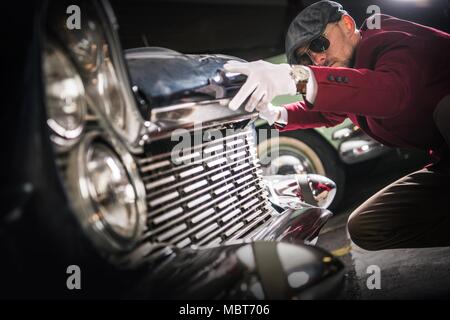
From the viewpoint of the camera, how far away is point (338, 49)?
1.87 m

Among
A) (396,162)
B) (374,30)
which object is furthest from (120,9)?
(396,162)

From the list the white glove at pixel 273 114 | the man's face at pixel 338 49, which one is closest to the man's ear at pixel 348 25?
the man's face at pixel 338 49

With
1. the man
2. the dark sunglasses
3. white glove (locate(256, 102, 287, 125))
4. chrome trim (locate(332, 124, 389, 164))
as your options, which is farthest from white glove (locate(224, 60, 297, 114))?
chrome trim (locate(332, 124, 389, 164))

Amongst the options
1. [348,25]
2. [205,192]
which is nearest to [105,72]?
[205,192]

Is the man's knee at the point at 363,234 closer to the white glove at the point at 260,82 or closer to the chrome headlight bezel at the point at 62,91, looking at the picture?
the white glove at the point at 260,82

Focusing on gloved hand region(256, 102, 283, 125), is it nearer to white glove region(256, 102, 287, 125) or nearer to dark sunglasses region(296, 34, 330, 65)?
white glove region(256, 102, 287, 125)

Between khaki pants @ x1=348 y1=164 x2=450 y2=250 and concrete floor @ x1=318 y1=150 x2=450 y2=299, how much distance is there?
0.07 meters

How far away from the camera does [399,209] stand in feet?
6.29

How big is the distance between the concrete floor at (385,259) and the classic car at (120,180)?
1.15 feet

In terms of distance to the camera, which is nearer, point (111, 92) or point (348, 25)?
point (111, 92)

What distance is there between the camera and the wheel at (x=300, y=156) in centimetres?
237

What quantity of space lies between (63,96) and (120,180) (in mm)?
252

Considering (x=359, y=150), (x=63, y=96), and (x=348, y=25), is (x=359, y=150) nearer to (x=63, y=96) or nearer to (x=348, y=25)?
(x=348, y=25)

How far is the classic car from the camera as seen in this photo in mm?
818
